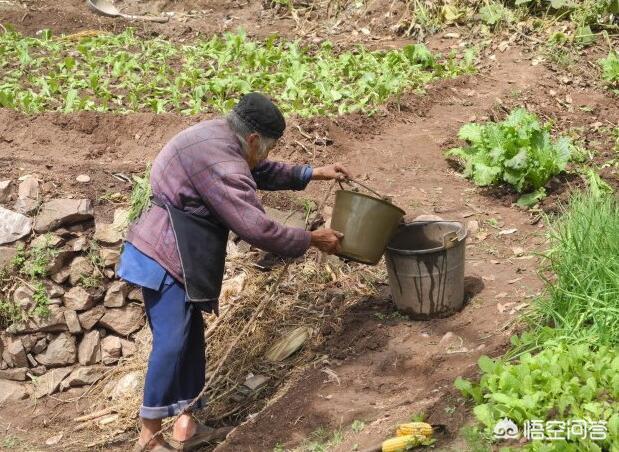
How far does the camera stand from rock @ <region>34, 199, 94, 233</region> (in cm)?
668

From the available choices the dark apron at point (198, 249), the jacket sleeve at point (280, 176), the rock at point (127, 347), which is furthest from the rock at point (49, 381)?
the jacket sleeve at point (280, 176)

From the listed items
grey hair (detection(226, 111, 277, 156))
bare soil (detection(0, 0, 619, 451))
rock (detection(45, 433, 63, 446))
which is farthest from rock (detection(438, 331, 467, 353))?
rock (detection(45, 433, 63, 446))

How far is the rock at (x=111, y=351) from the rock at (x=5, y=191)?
1256 millimetres

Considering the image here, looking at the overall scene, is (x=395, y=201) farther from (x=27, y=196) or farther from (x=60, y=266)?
(x=27, y=196)

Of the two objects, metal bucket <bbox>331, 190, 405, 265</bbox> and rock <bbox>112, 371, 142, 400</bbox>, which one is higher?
metal bucket <bbox>331, 190, 405, 265</bbox>

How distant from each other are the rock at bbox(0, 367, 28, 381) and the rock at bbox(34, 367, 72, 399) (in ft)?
0.41

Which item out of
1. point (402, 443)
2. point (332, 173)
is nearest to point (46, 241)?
point (332, 173)

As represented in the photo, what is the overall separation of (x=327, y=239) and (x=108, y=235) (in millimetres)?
2270

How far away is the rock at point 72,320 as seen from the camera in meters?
6.58

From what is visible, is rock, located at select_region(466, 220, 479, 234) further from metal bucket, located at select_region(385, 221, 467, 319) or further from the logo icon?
the logo icon

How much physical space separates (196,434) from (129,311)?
5.13ft

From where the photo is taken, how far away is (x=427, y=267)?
5.52 m

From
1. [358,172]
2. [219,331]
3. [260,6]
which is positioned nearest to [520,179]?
[358,172]

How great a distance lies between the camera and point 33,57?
10531mm
